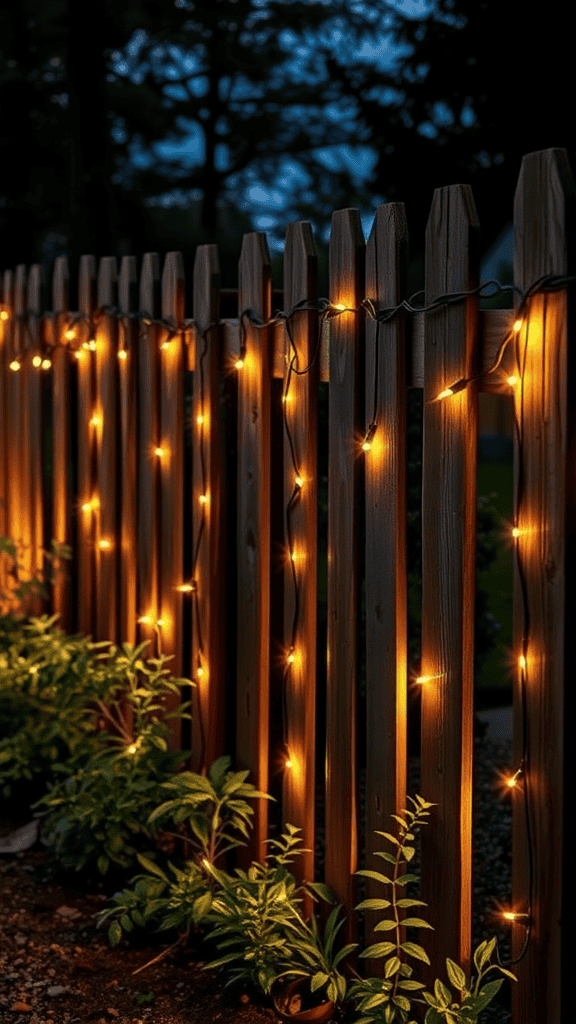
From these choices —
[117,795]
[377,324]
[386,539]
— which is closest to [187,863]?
[117,795]

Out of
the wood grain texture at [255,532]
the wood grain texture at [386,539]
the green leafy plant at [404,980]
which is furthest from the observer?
the wood grain texture at [255,532]

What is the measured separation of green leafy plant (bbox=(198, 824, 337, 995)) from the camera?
9.86 feet

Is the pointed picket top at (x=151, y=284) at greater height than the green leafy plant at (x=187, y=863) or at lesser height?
greater

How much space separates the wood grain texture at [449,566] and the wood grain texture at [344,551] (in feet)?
1.17

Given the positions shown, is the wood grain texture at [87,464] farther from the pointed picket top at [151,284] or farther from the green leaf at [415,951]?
the green leaf at [415,951]

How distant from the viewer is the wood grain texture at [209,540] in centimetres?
394

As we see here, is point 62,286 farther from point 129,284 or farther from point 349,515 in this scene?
point 349,515

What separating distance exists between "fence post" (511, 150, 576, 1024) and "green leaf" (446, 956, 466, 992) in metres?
0.13

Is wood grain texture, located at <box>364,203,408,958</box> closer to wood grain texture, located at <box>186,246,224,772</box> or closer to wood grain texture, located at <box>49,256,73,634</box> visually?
wood grain texture, located at <box>186,246,224,772</box>

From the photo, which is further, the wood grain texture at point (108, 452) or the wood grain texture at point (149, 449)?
the wood grain texture at point (108, 452)

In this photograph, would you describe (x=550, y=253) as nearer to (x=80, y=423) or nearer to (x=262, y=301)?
(x=262, y=301)

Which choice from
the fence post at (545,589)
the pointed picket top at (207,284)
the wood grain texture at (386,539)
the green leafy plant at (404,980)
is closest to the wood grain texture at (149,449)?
the pointed picket top at (207,284)

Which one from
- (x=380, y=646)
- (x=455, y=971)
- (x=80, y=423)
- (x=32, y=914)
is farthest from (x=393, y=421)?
(x=80, y=423)

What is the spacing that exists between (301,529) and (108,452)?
5.47ft
